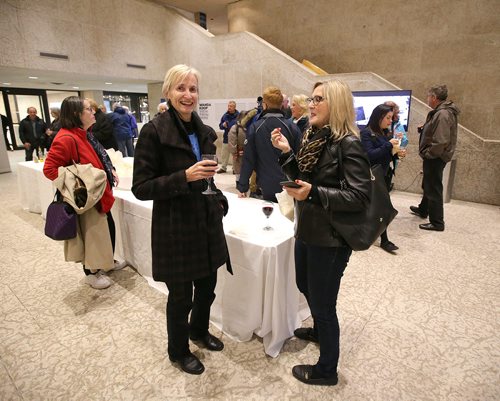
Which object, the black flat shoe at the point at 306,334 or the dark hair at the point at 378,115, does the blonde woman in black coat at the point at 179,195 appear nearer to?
the black flat shoe at the point at 306,334

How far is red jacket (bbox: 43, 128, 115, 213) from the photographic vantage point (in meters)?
2.32

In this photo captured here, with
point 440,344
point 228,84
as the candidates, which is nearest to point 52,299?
point 440,344

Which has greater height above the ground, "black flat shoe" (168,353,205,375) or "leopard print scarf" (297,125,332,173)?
"leopard print scarf" (297,125,332,173)

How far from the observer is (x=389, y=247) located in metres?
3.53

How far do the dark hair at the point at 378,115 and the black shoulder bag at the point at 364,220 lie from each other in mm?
1818

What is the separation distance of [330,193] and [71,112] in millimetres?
2021

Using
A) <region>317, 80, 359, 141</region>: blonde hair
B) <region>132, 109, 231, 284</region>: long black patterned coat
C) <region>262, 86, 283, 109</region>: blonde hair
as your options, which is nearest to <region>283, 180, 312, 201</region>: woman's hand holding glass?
<region>317, 80, 359, 141</region>: blonde hair

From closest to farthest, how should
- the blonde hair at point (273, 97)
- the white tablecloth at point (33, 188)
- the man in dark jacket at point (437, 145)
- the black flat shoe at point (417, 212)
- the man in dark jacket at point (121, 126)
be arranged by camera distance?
the blonde hair at point (273, 97) < the man in dark jacket at point (437, 145) < the white tablecloth at point (33, 188) < the black flat shoe at point (417, 212) < the man in dark jacket at point (121, 126)

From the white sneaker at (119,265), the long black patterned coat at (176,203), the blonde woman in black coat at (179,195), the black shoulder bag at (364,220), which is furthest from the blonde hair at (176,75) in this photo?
the white sneaker at (119,265)

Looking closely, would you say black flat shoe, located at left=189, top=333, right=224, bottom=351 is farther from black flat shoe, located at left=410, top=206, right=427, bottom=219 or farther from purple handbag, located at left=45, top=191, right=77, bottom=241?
black flat shoe, located at left=410, top=206, right=427, bottom=219

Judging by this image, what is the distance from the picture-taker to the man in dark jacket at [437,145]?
391 cm

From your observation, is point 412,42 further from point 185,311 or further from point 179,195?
point 185,311

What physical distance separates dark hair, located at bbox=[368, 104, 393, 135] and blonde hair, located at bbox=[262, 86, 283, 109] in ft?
3.40

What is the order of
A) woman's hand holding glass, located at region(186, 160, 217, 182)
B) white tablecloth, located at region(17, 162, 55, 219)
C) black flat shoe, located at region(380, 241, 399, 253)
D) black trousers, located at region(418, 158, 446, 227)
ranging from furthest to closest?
white tablecloth, located at region(17, 162, 55, 219), black trousers, located at region(418, 158, 446, 227), black flat shoe, located at region(380, 241, 399, 253), woman's hand holding glass, located at region(186, 160, 217, 182)
